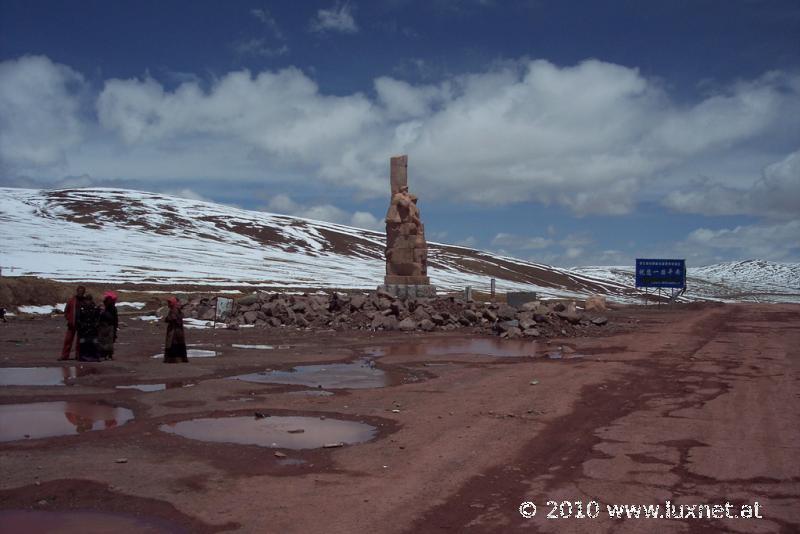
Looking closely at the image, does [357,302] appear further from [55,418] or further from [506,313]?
[55,418]

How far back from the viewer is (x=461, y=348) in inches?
804

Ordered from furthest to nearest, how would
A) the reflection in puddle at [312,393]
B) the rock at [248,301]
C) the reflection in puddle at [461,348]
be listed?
the rock at [248,301] → the reflection in puddle at [461,348] → the reflection in puddle at [312,393]

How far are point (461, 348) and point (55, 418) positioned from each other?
12809 millimetres

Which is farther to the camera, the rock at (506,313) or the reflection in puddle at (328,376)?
the rock at (506,313)

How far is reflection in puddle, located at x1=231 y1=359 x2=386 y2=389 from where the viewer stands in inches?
522

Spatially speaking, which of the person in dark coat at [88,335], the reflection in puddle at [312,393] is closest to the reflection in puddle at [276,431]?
the reflection in puddle at [312,393]

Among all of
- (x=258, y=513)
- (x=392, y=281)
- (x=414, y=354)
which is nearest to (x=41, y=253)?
(x=392, y=281)

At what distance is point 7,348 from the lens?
1759 cm

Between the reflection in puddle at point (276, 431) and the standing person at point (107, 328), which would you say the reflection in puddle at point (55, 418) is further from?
the standing person at point (107, 328)

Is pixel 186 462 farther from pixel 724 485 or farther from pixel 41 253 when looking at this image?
pixel 41 253

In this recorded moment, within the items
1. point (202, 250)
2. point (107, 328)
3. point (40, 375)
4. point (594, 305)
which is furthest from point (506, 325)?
point (202, 250)

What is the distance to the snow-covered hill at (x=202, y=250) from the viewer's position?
2403 inches

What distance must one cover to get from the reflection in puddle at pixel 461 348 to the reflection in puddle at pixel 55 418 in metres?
9.04

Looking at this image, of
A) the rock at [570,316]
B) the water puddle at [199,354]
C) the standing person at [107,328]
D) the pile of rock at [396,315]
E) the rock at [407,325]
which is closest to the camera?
the standing person at [107,328]
